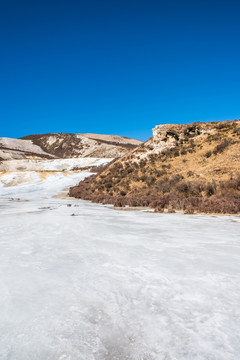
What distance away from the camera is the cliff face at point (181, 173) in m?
13.5

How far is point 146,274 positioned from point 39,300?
4.98ft

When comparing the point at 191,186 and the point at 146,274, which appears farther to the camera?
the point at 191,186

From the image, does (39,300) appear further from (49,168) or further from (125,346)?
(49,168)

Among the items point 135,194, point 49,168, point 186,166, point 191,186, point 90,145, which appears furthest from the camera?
point 90,145

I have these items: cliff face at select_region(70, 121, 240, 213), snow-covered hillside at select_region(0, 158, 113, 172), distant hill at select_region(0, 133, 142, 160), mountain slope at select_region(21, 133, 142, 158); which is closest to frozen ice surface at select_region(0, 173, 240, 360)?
cliff face at select_region(70, 121, 240, 213)

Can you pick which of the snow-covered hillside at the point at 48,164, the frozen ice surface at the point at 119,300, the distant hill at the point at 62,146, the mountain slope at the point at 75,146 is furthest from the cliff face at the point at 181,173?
the distant hill at the point at 62,146

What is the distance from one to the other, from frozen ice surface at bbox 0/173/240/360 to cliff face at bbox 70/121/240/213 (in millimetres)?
7832

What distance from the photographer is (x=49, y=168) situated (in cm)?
6216

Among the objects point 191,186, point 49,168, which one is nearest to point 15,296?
point 191,186

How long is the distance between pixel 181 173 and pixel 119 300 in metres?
17.7

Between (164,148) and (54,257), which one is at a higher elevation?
(164,148)

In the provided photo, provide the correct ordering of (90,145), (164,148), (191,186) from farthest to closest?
1. (90,145)
2. (164,148)
3. (191,186)

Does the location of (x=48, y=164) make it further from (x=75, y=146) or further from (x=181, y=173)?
(x=75, y=146)

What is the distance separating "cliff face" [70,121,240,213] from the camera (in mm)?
13516
